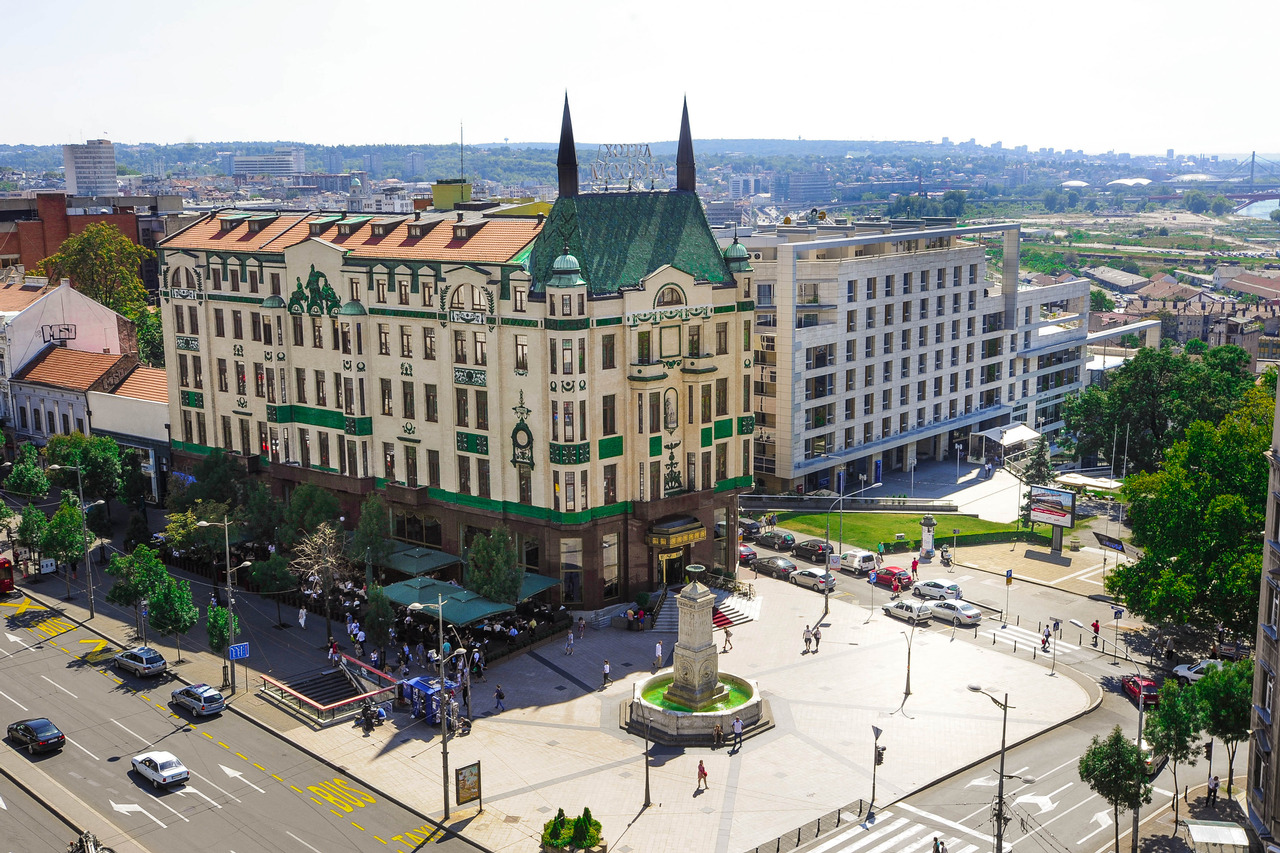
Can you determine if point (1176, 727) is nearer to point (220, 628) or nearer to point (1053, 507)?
point (220, 628)

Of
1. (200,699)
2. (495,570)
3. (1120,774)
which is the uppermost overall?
(495,570)

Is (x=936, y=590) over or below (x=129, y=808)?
below

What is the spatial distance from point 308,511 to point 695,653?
3407 cm

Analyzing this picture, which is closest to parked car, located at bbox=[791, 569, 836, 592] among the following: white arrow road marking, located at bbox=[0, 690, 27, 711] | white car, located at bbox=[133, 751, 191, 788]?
white car, located at bbox=[133, 751, 191, 788]

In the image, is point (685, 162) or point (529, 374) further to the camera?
point (685, 162)

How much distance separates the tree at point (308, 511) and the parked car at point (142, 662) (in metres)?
14.1

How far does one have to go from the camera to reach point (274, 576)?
81688 millimetres

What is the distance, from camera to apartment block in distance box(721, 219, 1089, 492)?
11869cm

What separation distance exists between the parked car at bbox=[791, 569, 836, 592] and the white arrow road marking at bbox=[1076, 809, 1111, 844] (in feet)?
109

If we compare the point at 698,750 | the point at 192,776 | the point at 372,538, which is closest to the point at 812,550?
the point at 372,538

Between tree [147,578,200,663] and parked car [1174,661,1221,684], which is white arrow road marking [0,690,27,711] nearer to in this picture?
tree [147,578,200,663]

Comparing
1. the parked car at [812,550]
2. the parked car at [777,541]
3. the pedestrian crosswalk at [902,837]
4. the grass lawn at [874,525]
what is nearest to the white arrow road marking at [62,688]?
the pedestrian crosswalk at [902,837]

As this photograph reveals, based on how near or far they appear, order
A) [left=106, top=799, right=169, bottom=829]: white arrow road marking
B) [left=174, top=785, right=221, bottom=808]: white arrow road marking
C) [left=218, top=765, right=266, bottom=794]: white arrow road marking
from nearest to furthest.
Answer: [left=106, top=799, right=169, bottom=829]: white arrow road marking < [left=174, top=785, right=221, bottom=808]: white arrow road marking < [left=218, top=765, right=266, bottom=794]: white arrow road marking

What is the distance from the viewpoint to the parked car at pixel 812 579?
9005 cm
